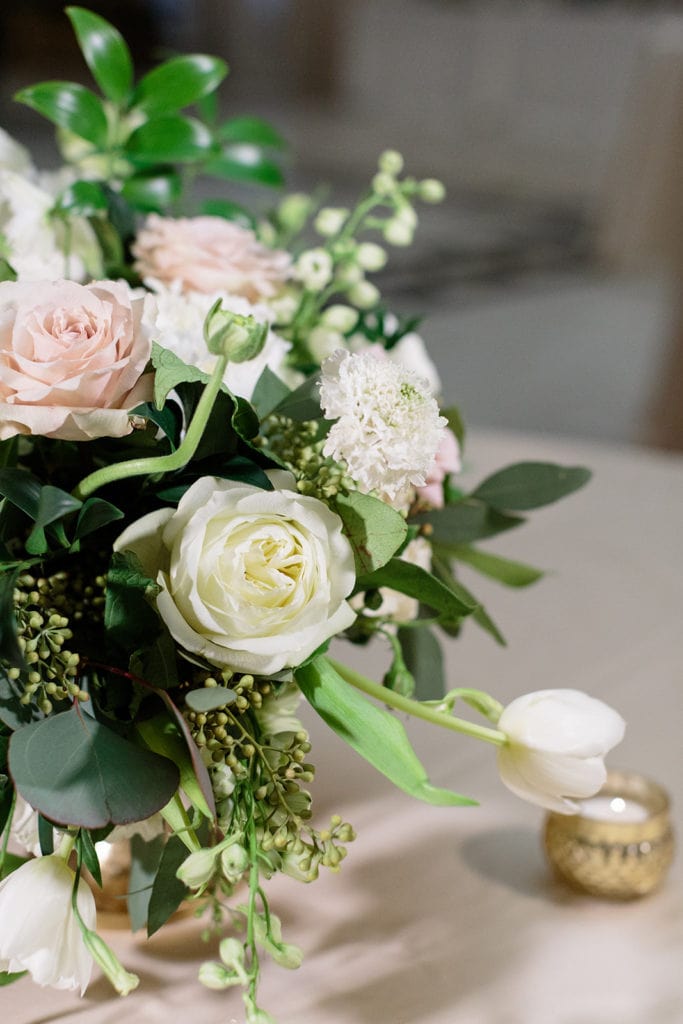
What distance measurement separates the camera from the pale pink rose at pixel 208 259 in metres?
0.72

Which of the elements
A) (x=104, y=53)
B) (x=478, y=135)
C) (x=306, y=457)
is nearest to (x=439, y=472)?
(x=306, y=457)

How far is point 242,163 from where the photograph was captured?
0.87m

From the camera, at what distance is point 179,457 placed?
46cm

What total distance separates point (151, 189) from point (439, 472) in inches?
11.5

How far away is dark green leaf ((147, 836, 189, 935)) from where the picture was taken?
0.52 meters

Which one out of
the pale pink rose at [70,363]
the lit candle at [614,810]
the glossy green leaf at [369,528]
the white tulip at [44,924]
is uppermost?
the pale pink rose at [70,363]

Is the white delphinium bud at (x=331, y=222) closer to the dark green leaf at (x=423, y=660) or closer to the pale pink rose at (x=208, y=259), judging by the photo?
the pale pink rose at (x=208, y=259)

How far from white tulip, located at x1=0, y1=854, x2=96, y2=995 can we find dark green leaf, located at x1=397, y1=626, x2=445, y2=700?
0.22 m

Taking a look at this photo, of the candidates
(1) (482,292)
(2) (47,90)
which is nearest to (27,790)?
(2) (47,90)

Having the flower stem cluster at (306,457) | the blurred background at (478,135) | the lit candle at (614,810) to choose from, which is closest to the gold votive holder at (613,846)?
the lit candle at (614,810)

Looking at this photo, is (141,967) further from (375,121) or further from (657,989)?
(375,121)

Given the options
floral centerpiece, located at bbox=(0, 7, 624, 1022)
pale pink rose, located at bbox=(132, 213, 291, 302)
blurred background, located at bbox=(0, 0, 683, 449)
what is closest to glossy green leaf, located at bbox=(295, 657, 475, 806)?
floral centerpiece, located at bbox=(0, 7, 624, 1022)

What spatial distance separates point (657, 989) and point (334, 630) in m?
0.26

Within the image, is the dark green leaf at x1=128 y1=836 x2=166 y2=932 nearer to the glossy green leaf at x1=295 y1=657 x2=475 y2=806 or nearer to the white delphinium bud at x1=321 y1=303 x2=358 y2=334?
the glossy green leaf at x1=295 y1=657 x2=475 y2=806
